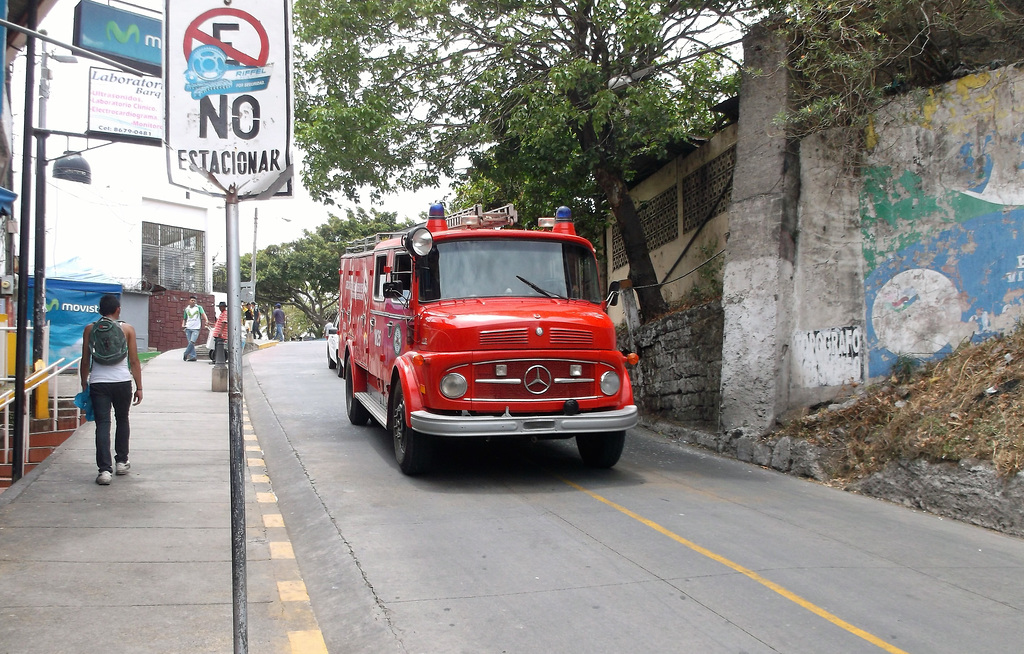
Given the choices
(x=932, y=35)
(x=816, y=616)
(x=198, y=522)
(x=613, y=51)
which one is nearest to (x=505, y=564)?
(x=816, y=616)

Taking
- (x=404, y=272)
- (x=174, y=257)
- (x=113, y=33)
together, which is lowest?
(x=404, y=272)

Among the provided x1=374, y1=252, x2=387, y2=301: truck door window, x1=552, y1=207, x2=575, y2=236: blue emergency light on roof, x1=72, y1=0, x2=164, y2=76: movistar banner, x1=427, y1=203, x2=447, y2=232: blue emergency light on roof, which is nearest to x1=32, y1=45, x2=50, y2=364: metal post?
x1=72, y1=0, x2=164, y2=76: movistar banner

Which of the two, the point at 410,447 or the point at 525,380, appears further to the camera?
the point at 410,447

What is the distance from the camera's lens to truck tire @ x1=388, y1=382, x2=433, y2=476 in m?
8.49

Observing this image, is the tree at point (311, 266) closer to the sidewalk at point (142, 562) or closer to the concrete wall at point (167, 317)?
the concrete wall at point (167, 317)

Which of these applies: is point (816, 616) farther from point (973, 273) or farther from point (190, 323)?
point (190, 323)

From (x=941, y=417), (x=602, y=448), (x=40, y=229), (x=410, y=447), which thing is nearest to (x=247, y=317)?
(x=40, y=229)

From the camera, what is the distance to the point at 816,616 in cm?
486

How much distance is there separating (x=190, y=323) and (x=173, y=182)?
19.9 meters

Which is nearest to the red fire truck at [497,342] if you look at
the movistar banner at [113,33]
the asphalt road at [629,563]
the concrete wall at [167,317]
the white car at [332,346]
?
the asphalt road at [629,563]

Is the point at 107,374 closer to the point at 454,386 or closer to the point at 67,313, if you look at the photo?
the point at 454,386

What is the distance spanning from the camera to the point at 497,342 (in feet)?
26.7

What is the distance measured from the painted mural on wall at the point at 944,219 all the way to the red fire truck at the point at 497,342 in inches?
119

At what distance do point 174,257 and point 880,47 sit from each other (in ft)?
105
